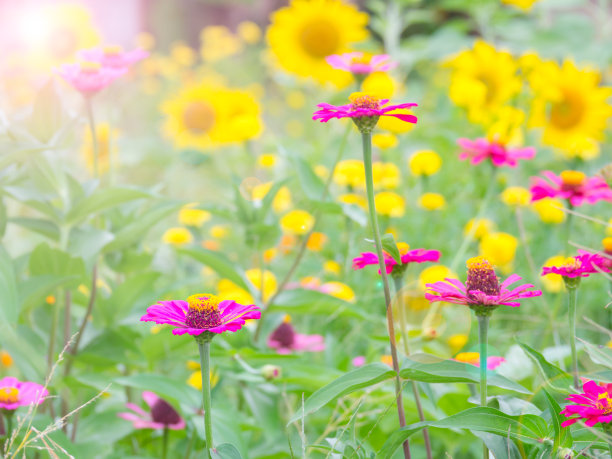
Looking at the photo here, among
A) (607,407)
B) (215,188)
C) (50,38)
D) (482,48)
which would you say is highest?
(50,38)

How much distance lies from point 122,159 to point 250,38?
2.26 meters

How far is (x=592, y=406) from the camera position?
20.5 inches

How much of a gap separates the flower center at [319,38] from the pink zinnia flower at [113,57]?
40.2 inches

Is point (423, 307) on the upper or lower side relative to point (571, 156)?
lower

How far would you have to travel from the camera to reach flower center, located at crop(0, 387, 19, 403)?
642 mm

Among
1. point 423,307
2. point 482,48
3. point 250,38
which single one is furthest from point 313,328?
point 250,38

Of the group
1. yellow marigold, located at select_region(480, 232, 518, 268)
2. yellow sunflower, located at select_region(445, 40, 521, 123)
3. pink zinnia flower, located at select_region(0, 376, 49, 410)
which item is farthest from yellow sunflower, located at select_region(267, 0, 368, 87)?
pink zinnia flower, located at select_region(0, 376, 49, 410)

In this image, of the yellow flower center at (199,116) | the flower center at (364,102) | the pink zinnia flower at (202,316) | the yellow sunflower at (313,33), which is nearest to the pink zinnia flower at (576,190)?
the flower center at (364,102)

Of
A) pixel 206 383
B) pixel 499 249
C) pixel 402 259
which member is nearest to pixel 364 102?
pixel 402 259

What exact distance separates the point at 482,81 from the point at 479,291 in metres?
1.35

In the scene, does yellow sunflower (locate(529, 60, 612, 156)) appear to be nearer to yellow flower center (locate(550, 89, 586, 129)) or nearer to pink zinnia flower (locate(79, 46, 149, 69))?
yellow flower center (locate(550, 89, 586, 129))

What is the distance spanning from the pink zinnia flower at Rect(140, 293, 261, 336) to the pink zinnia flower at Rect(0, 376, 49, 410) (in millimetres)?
177

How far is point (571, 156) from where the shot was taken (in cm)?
150

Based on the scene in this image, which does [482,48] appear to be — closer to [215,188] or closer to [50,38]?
[215,188]
